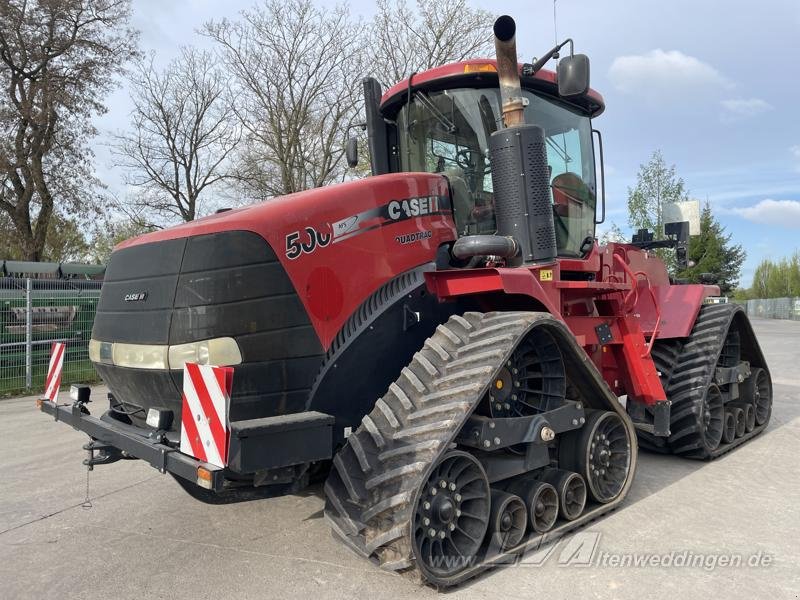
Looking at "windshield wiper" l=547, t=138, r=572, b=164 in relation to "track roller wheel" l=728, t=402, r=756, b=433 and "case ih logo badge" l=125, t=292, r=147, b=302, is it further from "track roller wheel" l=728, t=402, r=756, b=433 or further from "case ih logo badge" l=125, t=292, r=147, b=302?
"track roller wheel" l=728, t=402, r=756, b=433

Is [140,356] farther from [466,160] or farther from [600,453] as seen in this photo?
[600,453]

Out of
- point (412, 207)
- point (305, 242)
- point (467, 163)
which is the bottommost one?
point (305, 242)

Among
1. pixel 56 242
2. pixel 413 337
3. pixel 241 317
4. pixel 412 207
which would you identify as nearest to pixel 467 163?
pixel 412 207

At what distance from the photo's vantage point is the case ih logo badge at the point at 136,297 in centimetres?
349

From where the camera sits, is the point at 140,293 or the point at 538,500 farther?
the point at 538,500

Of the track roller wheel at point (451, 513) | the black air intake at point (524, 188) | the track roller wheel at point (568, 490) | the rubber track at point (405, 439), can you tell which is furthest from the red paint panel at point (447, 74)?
the track roller wheel at point (568, 490)

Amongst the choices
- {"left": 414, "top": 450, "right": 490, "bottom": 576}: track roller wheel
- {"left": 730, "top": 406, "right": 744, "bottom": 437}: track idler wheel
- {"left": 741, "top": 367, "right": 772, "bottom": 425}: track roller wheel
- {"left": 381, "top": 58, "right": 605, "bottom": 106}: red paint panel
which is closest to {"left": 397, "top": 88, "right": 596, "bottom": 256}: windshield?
{"left": 381, "top": 58, "right": 605, "bottom": 106}: red paint panel

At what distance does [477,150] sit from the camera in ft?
14.6

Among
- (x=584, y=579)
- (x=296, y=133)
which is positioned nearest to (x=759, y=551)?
(x=584, y=579)

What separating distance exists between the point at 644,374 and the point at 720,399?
4.53ft

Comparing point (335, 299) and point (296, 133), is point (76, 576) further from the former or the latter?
point (296, 133)

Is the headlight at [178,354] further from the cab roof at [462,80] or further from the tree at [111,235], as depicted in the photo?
the tree at [111,235]

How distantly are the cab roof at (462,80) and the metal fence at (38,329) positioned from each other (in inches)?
305

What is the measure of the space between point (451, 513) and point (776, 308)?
57.7 metres
